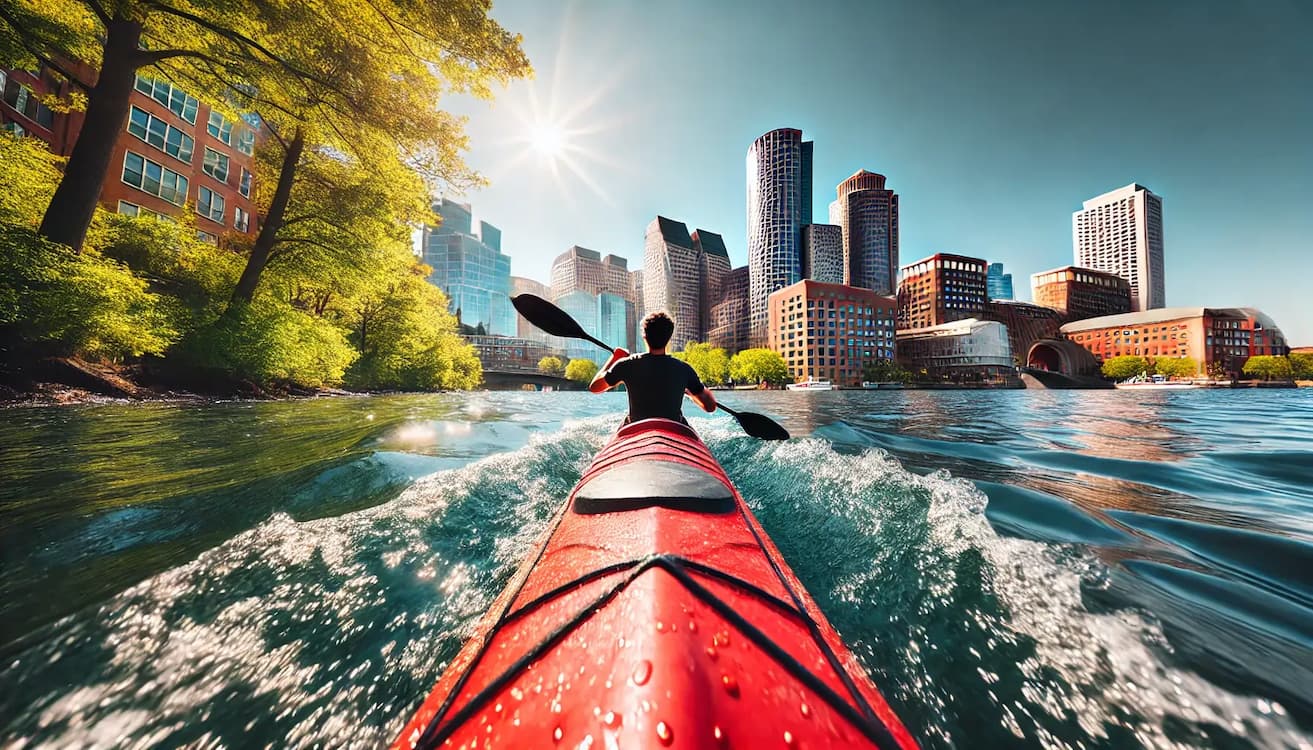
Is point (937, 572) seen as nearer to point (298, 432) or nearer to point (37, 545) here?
point (37, 545)

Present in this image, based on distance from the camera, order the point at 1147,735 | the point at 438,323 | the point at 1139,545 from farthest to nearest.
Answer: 1. the point at 438,323
2. the point at 1139,545
3. the point at 1147,735

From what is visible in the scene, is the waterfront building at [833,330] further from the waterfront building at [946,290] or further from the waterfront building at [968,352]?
the waterfront building at [946,290]

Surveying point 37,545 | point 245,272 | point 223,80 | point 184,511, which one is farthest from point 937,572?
point 245,272

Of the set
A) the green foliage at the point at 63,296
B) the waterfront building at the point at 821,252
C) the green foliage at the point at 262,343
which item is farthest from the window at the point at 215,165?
the waterfront building at the point at 821,252

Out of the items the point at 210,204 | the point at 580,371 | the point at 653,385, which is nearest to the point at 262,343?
the point at 653,385

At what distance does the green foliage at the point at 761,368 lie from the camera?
5841 cm

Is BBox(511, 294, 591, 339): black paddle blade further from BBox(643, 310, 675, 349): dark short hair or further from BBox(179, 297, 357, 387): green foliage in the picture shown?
BBox(179, 297, 357, 387): green foliage

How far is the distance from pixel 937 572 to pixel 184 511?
5.99 meters

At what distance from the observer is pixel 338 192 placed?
12.6m

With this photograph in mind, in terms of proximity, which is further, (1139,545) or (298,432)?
(298,432)

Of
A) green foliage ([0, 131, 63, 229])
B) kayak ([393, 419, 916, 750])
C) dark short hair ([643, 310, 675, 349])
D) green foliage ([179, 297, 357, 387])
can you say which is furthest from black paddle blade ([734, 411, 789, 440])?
green foliage ([0, 131, 63, 229])

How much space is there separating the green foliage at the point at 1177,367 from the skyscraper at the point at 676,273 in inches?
3345

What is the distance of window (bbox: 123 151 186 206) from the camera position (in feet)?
65.9

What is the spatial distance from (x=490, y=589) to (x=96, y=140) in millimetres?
13648
